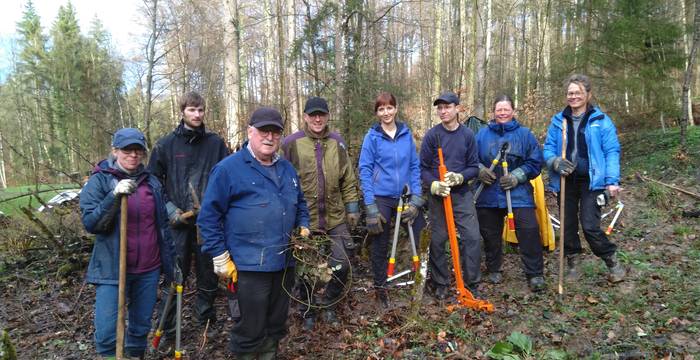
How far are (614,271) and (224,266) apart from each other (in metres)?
4.25

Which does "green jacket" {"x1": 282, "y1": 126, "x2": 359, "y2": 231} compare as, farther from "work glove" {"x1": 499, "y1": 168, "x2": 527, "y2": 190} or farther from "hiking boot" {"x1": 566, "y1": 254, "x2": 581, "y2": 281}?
"hiking boot" {"x1": 566, "y1": 254, "x2": 581, "y2": 281}

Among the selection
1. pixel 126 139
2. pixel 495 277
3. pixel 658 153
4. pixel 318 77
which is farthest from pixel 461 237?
pixel 658 153

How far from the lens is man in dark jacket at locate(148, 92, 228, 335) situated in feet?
13.6

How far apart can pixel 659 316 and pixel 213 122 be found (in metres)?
7.57

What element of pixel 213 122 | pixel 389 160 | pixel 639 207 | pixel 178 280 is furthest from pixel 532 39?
pixel 178 280

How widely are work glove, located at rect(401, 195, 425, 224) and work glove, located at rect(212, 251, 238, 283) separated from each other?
2.04 m

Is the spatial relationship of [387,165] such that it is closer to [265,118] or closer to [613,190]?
[265,118]

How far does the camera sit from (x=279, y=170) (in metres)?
3.34

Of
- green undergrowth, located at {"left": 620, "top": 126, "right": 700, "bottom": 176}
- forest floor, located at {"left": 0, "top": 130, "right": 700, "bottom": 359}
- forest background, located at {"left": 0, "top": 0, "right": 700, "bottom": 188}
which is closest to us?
forest floor, located at {"left": 0, "top": 130, "right": 700, "bottom": 359}

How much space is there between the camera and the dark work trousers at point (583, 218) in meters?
4.51

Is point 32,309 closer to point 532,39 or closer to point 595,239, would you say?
point 595,239

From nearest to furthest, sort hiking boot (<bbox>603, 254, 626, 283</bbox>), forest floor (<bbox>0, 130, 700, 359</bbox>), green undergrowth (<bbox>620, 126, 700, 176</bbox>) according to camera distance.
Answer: forest floor (<bbox>0, 130, 700, 359</bbox>), hiking boot (<bbox>603, 254, 626, 283</bbox>), green undergrowth (<bbox>620, 126, 700, 176</bbox>)

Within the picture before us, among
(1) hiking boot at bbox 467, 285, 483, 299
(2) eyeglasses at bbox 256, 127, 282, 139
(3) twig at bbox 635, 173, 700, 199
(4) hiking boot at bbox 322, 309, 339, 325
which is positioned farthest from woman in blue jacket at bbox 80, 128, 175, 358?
(3) twig at bbox 635, 173, 700, 199

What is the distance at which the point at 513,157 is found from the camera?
4.89 metres
